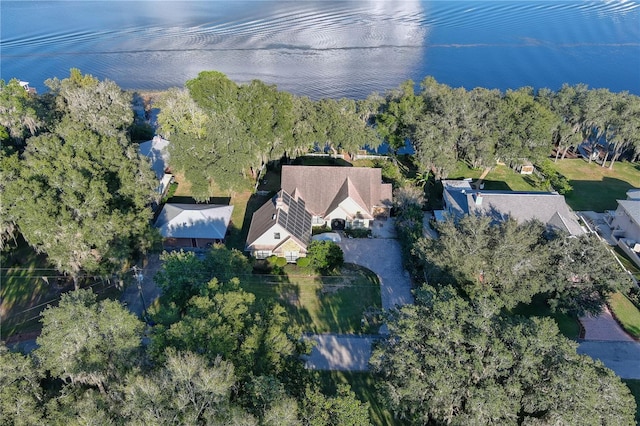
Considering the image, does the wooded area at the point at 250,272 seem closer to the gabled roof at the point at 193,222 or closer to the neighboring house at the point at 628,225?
the gabled roof at the point at 193,222

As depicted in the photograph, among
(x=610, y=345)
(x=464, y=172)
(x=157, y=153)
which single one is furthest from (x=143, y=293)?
(x=464, y=172)

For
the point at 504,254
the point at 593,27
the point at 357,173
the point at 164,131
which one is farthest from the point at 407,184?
the point at 593,27

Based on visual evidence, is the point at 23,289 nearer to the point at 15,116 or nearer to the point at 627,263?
the point at 15,116

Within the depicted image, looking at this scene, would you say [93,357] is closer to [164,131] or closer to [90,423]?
[90,423]

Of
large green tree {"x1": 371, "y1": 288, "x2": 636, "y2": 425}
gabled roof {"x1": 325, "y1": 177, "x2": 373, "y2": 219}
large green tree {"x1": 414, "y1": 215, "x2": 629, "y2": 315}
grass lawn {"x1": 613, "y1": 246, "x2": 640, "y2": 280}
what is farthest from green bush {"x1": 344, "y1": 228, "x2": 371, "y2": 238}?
grass lawn {"x1": 613, "y1": 246, "x2": 640, "y2": 280}

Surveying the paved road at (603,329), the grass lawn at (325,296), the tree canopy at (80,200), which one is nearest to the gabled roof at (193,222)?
the tree canopy at (80,200)

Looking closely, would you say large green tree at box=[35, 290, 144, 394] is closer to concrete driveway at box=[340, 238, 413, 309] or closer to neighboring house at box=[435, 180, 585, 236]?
concrete driveway at box=[340, 238, 413, 309]

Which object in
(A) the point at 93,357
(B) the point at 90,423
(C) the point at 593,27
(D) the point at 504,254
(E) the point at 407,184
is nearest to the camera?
(B) the point at 90,423
